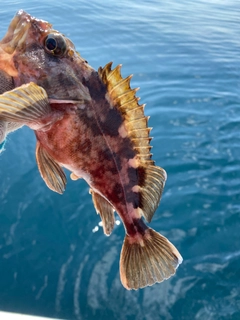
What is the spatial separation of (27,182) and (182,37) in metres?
9.51

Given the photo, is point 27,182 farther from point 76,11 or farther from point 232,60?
point 76,11

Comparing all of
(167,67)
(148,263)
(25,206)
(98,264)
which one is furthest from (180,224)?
(167,67)

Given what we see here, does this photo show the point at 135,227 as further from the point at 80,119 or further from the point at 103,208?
the point at 80,119

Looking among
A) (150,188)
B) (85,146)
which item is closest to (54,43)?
(85,146)

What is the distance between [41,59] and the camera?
188 cm

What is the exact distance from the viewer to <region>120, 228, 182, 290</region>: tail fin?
2.21 metres

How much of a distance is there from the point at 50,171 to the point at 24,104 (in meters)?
0.51

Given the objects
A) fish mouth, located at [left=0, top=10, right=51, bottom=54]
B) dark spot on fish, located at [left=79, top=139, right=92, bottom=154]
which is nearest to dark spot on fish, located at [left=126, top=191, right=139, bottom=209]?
dark spot on fish, located at [left=79, top=139, right=92, bottom=154]

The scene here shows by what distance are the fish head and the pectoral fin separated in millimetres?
147

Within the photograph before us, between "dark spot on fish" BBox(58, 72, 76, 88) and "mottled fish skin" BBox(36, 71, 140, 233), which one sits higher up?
"dark spot on fish" BBox(58, 72, 76, 88)

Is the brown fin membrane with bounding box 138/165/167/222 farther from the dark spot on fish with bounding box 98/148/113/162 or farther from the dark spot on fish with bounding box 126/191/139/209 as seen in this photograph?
the dark spot on fish with bounding box 98/148/113/162

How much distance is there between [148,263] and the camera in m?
2.26

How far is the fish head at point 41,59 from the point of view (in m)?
1.86

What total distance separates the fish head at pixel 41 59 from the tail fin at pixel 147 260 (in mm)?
1014
